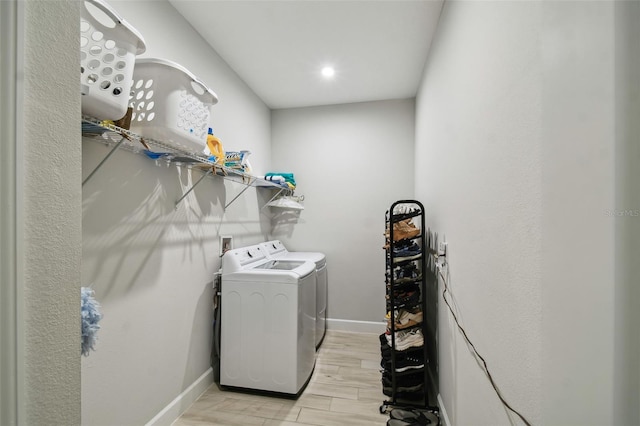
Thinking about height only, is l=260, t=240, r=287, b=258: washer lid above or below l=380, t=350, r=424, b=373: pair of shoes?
above

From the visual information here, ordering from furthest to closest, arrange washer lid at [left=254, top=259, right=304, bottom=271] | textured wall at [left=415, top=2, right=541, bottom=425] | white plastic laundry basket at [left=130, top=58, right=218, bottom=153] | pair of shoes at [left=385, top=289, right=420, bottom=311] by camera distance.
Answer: washer lid at [left=254, top=259, right=304, bottom=271] < pair of shoes at [left=385, top=289, right=420, bottom=311] < white plastic laundry basket at [left=130, top=58, right=218, bottom=153] < textured wall at [left=415, top=2, right=541, bottom=425]

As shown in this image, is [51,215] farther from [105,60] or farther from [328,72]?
[328,72]

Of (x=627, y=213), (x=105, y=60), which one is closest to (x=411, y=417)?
(x=627, y=213)

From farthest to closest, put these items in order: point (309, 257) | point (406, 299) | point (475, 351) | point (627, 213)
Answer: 1. point (309, 257)
2. point (406, 299)
3. point (475, 351)
4. point (627, 213)

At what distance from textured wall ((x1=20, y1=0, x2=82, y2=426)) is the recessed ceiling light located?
208 centimetres

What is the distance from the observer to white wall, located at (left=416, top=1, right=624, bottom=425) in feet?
1.60

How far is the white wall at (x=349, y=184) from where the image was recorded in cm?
300

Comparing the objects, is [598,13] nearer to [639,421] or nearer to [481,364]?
[639,421]

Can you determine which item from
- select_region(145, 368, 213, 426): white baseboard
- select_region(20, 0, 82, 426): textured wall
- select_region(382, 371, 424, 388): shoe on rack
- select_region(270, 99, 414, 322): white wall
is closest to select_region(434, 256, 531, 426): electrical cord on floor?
select_region(382, 371, 424, 388): shoe on rack

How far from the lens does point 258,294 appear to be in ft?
6.28

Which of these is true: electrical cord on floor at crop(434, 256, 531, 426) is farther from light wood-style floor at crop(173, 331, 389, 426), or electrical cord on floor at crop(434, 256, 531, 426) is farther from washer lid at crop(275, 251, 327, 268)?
washer lid at crop(275, 251, 327, 268)

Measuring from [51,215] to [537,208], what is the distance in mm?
1025

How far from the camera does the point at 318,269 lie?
268 centimetres

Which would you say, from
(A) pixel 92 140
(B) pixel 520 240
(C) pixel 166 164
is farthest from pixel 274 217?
(B) pixel 520 240
